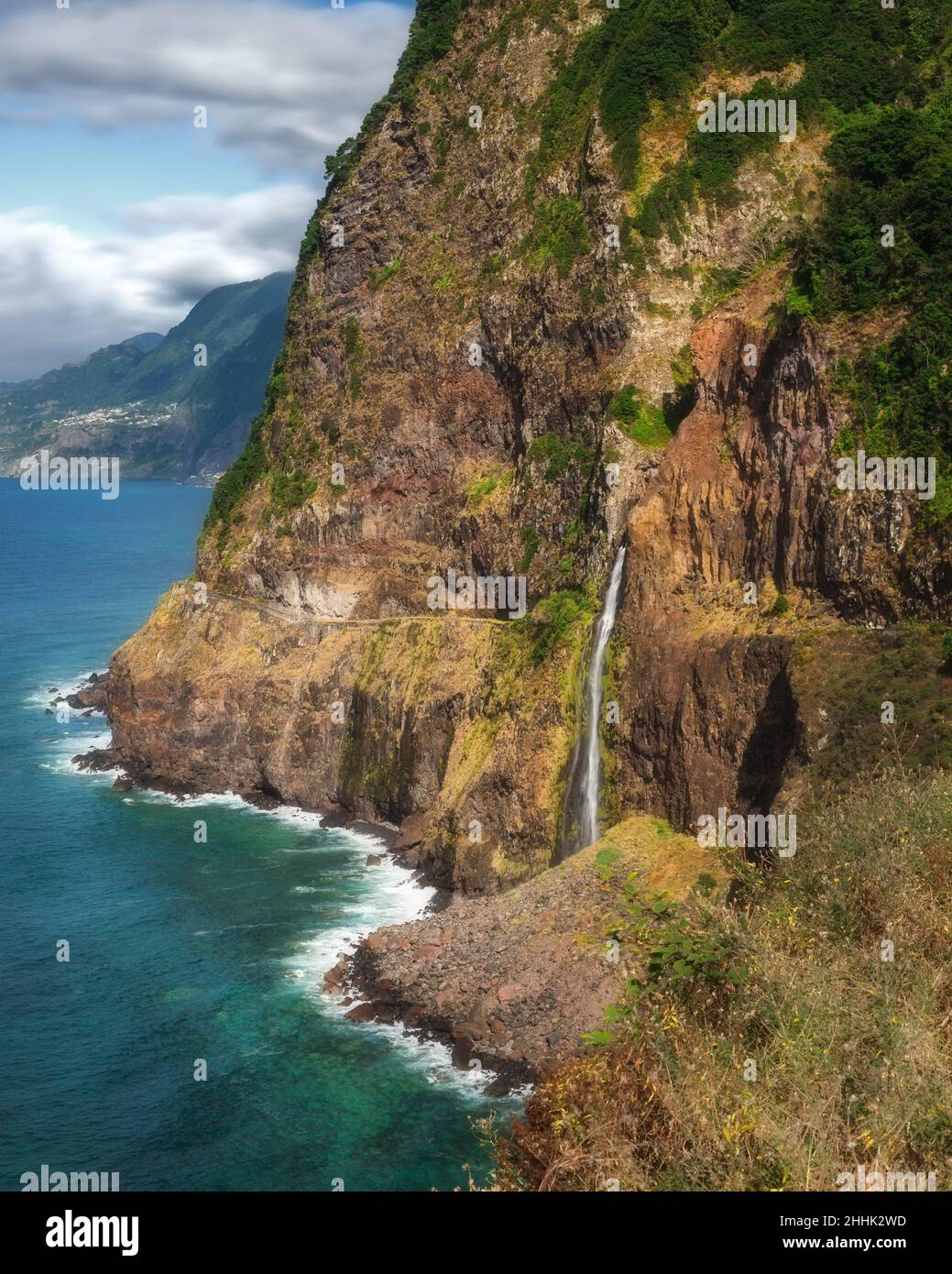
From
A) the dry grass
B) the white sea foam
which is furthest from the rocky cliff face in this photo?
the dry grass

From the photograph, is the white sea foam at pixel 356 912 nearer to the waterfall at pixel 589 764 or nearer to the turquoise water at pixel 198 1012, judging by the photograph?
the turquoise water at pixel 198 1012

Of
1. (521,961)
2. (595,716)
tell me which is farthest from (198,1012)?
(595,716)

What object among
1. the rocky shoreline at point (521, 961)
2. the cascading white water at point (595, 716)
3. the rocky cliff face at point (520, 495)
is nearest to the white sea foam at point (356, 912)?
the rocky shoreline at point (521, 961)

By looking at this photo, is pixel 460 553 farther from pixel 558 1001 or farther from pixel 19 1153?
pixel 19 1153

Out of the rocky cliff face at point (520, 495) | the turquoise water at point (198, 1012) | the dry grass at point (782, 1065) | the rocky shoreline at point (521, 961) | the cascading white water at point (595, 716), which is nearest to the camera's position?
the dry grass at point (782, 1065)

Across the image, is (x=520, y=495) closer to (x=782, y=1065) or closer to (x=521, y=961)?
(x=521, y=961)
